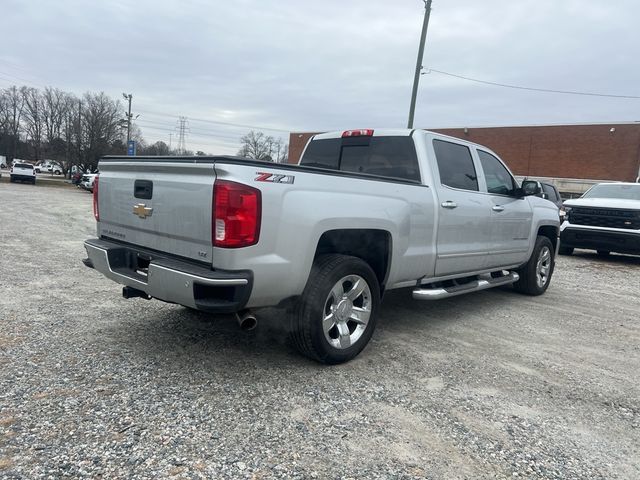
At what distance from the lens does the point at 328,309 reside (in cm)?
377

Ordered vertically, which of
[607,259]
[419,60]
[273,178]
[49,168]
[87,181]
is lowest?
[49,168]

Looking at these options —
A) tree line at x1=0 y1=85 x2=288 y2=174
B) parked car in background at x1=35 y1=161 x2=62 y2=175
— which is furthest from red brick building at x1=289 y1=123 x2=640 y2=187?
parked car in background at x1=35 y1=161 x2=62 y2=175

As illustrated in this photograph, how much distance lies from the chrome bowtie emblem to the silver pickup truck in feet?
0.03

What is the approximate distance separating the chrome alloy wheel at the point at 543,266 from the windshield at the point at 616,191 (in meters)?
5.84

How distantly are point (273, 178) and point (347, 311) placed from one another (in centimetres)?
132

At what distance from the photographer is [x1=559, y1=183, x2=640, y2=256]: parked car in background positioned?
1057 centimetres

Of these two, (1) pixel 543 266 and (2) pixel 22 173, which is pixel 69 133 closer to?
(2) pixel 22 173

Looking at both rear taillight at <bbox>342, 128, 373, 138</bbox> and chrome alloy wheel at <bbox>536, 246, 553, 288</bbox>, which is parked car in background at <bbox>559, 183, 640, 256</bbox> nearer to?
chrome alloy wheel at <bbox>536, 246, 553, 288</bbox>

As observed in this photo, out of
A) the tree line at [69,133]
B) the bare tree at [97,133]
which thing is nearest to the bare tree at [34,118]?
the tree line at [69,133]

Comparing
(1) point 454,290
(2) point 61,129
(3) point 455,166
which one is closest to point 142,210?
(1) point 454,290

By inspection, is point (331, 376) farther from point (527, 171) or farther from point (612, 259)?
point (527, 171)

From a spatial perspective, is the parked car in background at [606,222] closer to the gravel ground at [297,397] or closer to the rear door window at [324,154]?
the gravel ground at [297,397]

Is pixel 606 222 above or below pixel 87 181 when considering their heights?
above

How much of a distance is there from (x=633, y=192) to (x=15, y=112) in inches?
3653
